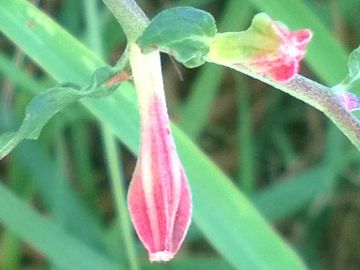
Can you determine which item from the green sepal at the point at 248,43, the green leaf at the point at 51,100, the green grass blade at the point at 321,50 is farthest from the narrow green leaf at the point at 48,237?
the green sepal at the point at 248,43

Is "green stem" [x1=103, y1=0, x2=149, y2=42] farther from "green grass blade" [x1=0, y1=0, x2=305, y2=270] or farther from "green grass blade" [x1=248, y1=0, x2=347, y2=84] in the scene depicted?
"green grass blade" [x1=248, y1=0, x2=347, y2=84]

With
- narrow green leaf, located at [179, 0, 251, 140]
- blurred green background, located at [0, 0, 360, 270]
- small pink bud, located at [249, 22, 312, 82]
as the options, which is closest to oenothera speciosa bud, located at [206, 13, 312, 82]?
small pink bud, located at [249, 22, 312, 82]

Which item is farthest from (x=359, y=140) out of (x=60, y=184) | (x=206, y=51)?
(x=60, y=184)

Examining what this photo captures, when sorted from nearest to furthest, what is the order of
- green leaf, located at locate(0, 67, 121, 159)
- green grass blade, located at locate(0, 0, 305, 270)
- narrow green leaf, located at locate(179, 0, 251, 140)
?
green leaf, located at locate(0, 67, 121, 159)
green grass blade, located at locate(0, 0, 305, 270)
narrow green leaf, located at locate(179, 0, 251, 140)

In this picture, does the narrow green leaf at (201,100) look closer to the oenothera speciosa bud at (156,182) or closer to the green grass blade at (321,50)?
the green grass blade at (321,50)

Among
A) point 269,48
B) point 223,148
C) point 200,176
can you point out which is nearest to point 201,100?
point 223,148
